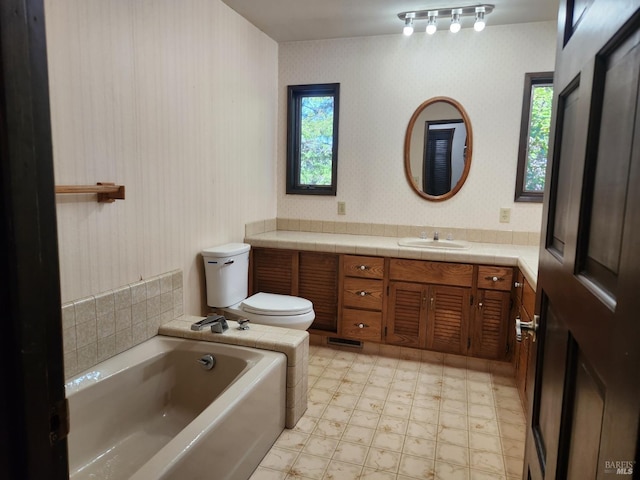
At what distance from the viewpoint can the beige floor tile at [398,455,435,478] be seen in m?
1.90

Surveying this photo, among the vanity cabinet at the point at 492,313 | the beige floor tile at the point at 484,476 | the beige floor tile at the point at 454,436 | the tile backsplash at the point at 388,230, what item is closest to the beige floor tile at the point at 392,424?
the beige floor tile at the point at 454,436

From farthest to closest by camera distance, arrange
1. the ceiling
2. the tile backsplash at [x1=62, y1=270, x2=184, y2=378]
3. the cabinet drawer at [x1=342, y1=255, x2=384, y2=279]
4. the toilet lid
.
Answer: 1. the cabinet drawer at [x1=342, y1=255, x2=384, y2=279]
2. the ceiling
3. the toilet lid
4. the tile backsplash at [x1=62, y1=270, x2=184, y2=378]

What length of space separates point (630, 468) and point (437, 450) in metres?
1.80

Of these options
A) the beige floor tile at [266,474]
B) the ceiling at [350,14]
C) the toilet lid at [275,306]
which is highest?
the ceiling at [350,14]

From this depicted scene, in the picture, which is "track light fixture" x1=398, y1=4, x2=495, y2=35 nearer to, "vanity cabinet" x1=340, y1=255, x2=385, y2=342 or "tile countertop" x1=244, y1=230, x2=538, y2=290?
"tile countertop" x1=244, y1=230, x2=538, y2=290

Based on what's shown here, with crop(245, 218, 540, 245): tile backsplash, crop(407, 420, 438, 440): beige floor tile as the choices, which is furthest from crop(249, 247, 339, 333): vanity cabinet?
crop(407, 420, 438, 440): beige floor tile

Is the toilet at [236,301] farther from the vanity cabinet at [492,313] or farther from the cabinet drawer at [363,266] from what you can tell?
the vanity cabinet at [492,313]

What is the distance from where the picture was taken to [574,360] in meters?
0.76

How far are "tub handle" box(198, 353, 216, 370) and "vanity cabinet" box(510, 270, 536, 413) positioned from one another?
5.20 ft

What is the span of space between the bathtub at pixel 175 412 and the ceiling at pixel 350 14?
87.5 inches

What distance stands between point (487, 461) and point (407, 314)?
3.87ft

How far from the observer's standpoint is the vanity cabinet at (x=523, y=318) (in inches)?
89.5

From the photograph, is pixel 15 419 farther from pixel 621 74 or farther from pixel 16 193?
pixel 621 74

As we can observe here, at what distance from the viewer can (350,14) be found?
2988 mm
